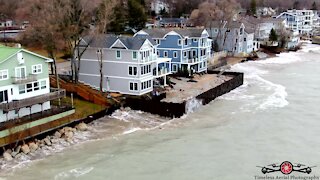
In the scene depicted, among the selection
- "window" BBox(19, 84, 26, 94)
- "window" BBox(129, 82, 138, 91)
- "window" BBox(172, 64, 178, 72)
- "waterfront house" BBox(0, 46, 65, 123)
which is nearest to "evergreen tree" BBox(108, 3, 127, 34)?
"window" BBox(172, 64, 178, 72)

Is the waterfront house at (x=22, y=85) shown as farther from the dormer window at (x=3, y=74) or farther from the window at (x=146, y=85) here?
the window at (x=146, y=85)

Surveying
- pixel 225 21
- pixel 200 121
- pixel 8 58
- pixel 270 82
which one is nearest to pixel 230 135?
pixel 200 121

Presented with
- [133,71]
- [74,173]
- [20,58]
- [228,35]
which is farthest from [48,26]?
[228,35]

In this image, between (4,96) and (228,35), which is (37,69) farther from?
(228,35)

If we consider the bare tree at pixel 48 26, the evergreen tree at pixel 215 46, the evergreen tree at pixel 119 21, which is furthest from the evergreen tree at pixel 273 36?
the bare tree at pixel 48 26

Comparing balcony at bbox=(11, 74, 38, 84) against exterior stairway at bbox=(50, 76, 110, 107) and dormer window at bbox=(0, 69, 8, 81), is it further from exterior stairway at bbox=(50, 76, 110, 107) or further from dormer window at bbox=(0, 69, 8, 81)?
exterior stairway at bbox=(50, 76, 110, 107)

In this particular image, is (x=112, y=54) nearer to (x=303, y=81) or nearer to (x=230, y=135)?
(x=230, y=135)

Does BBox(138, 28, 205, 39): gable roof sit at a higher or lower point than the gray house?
higher
